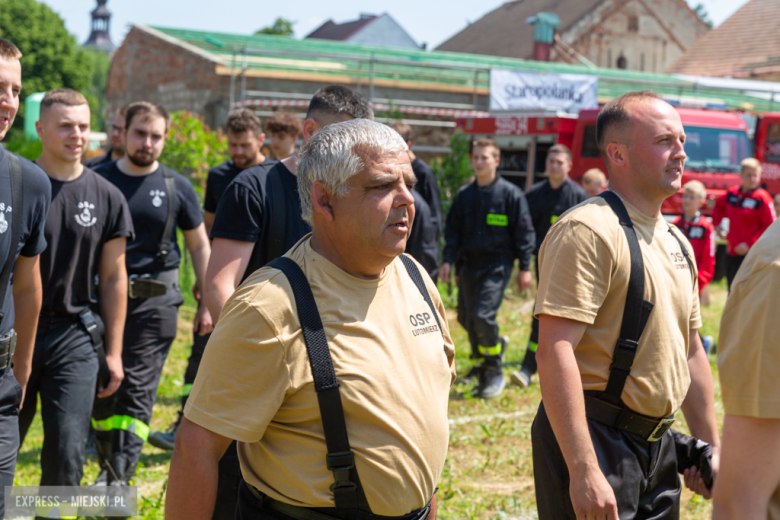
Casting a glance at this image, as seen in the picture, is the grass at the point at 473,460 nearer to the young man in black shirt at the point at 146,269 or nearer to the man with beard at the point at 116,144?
the young man in black shirt at the point at 146,269

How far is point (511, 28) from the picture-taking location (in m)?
41.8

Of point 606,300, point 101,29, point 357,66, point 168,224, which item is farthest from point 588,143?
point 101,29

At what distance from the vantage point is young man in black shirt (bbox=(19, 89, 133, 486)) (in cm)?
364

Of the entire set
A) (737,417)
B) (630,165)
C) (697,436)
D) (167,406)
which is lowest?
(167,406)

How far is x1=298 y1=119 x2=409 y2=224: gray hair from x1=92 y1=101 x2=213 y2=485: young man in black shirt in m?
2.87

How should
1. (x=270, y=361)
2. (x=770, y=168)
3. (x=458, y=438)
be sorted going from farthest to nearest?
(x=770, y=168) < (x=458, y=438) < (x=270, y=361)

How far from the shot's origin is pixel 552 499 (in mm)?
2701

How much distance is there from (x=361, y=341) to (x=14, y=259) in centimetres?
151

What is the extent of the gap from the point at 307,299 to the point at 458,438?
4067 mm

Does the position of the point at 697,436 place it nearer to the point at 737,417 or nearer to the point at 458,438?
the point at 737,417

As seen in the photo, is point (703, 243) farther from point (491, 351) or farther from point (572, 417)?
point (572, 417)

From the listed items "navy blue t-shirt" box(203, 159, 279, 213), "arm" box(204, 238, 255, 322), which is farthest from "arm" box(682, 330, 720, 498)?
"navy blue t-shirt" box(203, 159, 279, 213)

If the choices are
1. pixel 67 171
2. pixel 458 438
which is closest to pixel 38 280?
pixel 67 171

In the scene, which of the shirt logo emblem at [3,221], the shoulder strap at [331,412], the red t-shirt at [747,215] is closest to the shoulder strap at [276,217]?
the shirt logo emblem at [3,221]
